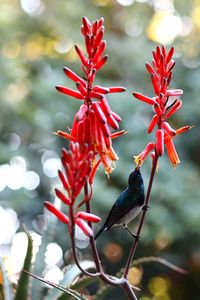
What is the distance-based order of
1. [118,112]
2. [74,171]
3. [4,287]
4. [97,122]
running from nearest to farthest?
[74,171] < [97,122] < [4,287] < [118,112]

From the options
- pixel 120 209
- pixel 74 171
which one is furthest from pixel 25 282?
pixel 74 171

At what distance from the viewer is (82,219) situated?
73cm

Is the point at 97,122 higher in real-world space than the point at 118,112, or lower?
lower

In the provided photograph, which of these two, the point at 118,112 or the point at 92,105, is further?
the point at 118,112

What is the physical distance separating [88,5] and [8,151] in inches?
58.0

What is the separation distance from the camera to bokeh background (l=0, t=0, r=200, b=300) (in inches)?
121

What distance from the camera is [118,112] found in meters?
3.14

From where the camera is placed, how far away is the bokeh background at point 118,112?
3.08 meters

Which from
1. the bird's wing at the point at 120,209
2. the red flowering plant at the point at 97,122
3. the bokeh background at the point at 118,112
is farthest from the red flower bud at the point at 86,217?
the bokeh background at the point at 118,112

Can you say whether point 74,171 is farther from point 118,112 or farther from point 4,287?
point 118,112

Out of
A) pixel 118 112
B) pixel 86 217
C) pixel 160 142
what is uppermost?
pixel 118 112

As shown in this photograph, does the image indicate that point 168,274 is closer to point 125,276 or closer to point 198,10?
point 198,10

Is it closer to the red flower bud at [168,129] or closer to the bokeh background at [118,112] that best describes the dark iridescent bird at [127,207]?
the red flower bud at [168,129]

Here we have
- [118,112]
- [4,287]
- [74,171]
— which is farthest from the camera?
[118,112]
